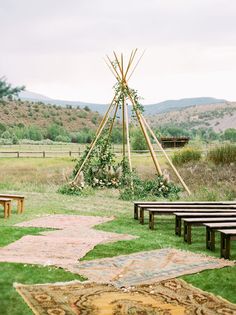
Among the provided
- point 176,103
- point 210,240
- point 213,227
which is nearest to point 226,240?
point 213,227

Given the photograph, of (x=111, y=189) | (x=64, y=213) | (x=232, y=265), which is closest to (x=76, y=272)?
(x=232, y=265)

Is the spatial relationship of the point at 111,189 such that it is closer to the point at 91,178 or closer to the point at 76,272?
the point at 91,178

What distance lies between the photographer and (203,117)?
7819 cm

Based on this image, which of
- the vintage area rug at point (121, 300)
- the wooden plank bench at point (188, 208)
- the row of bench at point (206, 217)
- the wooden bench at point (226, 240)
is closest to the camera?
the vintage area rug at point (121, 300)

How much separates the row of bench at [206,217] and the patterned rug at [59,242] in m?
0.75

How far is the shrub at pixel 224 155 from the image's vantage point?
17031mm

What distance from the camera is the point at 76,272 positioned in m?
5.64

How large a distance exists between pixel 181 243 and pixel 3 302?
3270 millimetres

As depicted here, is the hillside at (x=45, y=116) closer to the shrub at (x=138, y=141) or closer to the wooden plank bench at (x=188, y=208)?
the shrub at (x=138, y=141)

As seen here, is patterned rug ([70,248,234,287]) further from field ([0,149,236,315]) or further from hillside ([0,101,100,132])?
hillside ([0,101,100,132])

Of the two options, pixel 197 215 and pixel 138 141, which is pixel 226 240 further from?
pixel 138 141

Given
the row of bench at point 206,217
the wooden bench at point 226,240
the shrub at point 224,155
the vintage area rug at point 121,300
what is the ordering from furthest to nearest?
1. the shrub at point 224,155
2. the row of bench at point 206,217
3. the wooden bench at point 226,240
4. the vintage area rug at point 121,300

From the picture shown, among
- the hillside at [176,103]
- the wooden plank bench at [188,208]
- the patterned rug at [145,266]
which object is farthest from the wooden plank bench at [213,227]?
the hillside at [176,103]

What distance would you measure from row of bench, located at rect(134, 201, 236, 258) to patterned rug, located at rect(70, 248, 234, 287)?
0.33 meters
